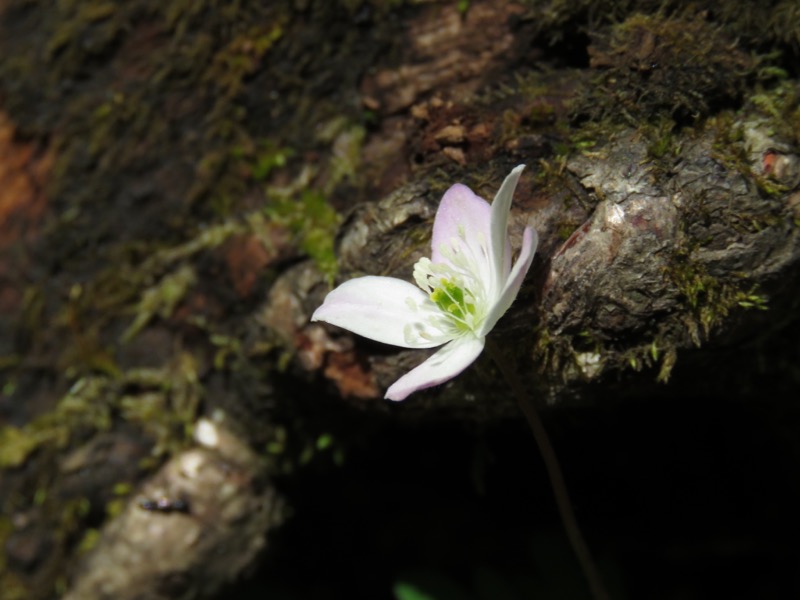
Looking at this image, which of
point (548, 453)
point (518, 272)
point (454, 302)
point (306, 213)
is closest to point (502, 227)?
point (518, 272)

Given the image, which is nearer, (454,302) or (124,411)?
(454,302)

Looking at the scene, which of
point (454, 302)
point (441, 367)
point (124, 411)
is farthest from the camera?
point (124, 411)

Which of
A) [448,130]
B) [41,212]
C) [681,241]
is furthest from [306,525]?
[681,241]

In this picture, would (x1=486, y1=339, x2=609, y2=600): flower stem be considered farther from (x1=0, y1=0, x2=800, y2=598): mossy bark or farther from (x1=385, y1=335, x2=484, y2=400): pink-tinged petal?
(x1=0, y1=0, x2=800, y2=598): mossy bark

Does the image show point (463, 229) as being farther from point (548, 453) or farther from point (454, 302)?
point (548, 453)

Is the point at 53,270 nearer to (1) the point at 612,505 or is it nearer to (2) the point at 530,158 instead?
(2) the point at 530,158

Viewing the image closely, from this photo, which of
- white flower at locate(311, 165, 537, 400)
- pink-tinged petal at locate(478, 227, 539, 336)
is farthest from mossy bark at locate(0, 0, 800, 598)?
pink-tinged petal at locate(478, 227, 539, 336)
